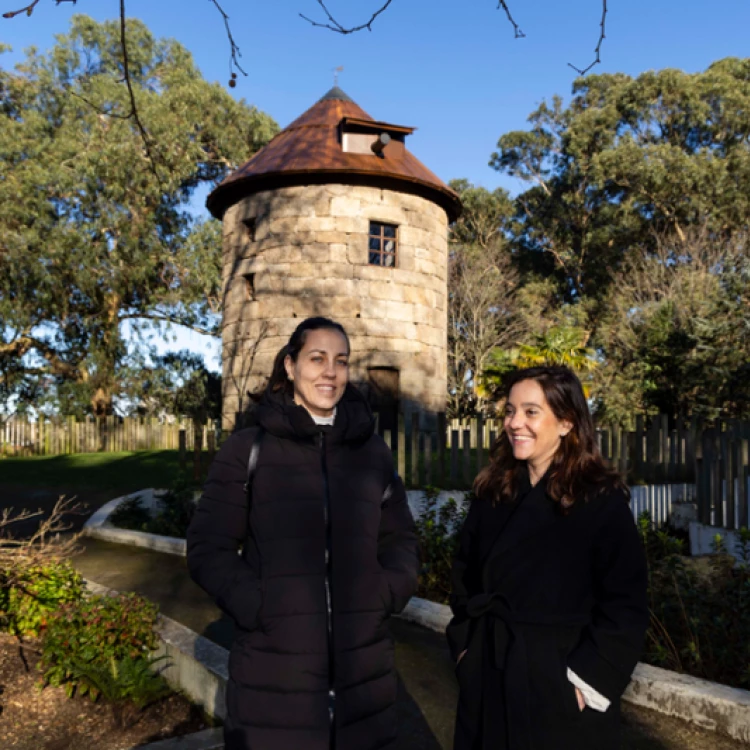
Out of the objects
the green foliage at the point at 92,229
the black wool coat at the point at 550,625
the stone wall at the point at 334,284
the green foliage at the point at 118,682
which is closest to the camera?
the black wool coat at the point at 550,625

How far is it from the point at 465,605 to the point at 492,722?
1.24ft

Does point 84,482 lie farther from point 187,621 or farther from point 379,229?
point 187,621

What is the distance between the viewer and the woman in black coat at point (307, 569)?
2.45 metres

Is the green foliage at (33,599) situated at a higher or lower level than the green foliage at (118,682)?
higher

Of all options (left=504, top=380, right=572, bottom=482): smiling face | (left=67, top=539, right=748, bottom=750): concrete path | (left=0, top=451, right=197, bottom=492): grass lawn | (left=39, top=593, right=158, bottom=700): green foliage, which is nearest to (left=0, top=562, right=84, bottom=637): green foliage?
(left=39, top=593, right=158, bottom=700): green foliage

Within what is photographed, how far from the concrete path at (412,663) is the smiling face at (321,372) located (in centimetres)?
199

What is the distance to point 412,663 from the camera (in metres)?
4.83

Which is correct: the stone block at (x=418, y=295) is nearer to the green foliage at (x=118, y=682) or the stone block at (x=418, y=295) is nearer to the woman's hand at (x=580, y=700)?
the green foliage at (x=118, y=682)

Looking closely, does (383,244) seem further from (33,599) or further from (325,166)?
(33,599)

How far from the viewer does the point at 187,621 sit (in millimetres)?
5836

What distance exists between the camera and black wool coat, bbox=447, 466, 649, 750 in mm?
2266

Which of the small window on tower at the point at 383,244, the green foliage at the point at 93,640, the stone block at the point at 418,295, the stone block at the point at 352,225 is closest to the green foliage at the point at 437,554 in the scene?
the green foliage at the point at 93,640

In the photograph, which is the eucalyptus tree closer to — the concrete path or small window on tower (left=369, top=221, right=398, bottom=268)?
small window on tower (left=369, top=221, right=398, bottom=268)

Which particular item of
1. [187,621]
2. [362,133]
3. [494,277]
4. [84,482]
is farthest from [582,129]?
[187,621]
